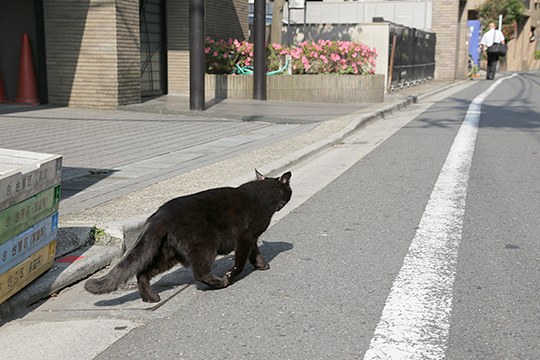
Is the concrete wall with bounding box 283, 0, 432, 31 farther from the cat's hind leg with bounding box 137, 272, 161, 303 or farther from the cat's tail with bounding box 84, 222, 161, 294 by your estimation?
the cat's tail with bounding box 84, 222, 161, 294

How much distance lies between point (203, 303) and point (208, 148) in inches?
241

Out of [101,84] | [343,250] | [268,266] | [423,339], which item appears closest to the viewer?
[423,339]

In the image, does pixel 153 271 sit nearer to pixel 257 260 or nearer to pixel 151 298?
pixel 151 298

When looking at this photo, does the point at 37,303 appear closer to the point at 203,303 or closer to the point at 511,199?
the point at 203,303

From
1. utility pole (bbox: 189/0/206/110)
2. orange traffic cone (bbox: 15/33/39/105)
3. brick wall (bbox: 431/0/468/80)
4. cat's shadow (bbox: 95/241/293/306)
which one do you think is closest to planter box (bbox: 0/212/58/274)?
cat's shadow (bbox: 95/241/293/306)

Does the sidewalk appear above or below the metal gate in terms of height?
below

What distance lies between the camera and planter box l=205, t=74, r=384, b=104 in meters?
17.8

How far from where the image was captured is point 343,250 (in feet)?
18.0

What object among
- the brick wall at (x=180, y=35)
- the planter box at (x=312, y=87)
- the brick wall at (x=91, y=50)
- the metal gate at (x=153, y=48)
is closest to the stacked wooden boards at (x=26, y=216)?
the brick wall at (x=91, y=50)

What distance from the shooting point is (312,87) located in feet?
58.8

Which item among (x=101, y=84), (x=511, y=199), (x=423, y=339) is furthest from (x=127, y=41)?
(x=423, y=339)

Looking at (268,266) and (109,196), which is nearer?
(268,266)

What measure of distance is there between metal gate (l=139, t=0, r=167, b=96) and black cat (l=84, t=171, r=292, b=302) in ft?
46.8

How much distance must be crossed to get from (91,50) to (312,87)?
5526 millimetres
